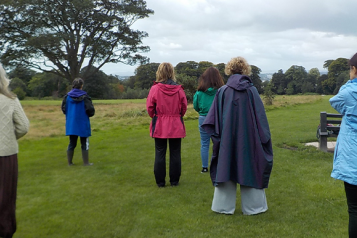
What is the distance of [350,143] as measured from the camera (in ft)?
10.4

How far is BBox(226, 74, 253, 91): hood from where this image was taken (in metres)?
4.49

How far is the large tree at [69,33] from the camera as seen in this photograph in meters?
27.6

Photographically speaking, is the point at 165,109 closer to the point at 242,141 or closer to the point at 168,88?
the point at 168,88

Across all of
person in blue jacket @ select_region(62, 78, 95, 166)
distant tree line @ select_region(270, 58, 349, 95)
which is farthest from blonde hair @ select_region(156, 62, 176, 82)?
distant tree line @ select_region(270, 58, 349, 95)

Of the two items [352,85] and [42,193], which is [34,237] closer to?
[42,193]

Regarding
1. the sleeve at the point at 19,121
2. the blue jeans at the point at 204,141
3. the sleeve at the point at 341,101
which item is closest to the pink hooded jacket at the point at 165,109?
the blue jeans at the point at 204,141

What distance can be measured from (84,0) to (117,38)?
17.0 feet

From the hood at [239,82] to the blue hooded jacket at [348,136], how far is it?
4.64 ft

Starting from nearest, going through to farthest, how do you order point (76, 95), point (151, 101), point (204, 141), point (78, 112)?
point (151, 101)
point (204, 141)
point (76, 95)
point (78, 112)

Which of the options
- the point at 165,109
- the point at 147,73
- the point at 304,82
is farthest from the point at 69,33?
the point at 304,82

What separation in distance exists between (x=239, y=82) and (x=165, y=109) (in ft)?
5.89

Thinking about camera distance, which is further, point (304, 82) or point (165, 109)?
point (304, 82)

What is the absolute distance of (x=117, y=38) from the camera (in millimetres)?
32000

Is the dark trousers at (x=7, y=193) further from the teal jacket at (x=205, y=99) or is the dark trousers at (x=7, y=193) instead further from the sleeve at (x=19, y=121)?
the teal jacket at (x=205, y=99)
